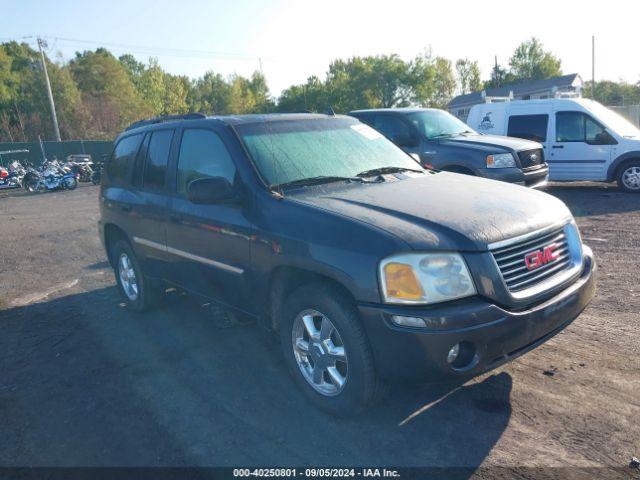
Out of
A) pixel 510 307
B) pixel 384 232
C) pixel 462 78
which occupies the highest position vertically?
pixel 462 78

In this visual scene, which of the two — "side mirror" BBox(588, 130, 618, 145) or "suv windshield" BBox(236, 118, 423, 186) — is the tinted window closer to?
"suv windshield" BBox(236, 118, 423, 186)

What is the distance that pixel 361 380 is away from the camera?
3096mm

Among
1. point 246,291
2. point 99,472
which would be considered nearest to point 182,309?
point 246,291

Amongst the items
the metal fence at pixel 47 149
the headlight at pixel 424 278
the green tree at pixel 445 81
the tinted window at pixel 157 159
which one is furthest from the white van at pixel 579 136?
the green tree at pixel 445 81

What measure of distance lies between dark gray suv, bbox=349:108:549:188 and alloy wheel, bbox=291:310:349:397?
580 centimetres

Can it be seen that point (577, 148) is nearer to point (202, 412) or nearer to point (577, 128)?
point (577, 128)

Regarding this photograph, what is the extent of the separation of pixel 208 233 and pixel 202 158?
669 mm

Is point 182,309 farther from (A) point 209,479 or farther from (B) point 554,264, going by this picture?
(B) point 554,264

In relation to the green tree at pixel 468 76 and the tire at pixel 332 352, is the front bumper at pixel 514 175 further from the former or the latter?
the green tree at pixel 468 76

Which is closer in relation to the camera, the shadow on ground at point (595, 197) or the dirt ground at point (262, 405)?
the dirt ground at point (262, 405)

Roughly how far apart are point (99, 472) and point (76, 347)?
7.07 ft

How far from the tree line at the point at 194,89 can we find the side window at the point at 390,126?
2512cm

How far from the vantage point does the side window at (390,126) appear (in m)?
10.1

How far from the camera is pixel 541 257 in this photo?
3.25 m
